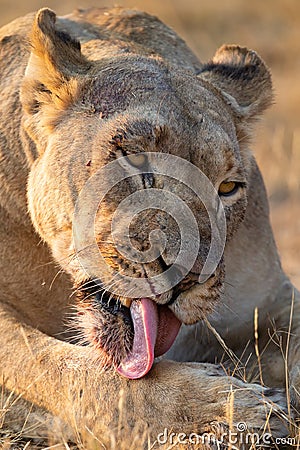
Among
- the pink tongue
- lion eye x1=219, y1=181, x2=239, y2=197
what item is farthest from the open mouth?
lion eye x1=219, y1=181, x2=239, y2=197

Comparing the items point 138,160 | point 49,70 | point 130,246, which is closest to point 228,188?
point 138,160

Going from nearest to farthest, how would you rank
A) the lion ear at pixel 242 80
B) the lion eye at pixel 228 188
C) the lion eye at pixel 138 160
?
the lion eye at pixel 138 160 < the lion eye at pixel 228 188 < the lion ear at pixel 242 80

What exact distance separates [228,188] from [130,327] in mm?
712

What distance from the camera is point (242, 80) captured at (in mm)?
4230

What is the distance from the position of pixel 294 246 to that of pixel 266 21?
993 cm

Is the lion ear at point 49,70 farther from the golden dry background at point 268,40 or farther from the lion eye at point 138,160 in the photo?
the golden dry background at point 268,40

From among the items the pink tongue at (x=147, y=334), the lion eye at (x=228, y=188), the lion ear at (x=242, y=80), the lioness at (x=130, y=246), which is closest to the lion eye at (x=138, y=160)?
the lioness at (x=130, y=246)

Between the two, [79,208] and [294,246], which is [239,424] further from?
[294,246]

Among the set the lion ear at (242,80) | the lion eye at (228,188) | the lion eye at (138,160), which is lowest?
the lion eye at (228,188)

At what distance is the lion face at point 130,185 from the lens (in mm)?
3174

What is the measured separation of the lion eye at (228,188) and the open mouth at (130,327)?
58 centimetres

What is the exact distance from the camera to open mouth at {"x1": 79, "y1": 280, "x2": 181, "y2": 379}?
3174mm

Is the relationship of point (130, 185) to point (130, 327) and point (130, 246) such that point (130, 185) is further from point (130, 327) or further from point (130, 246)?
point (130, 327)

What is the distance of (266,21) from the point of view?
657 inches
